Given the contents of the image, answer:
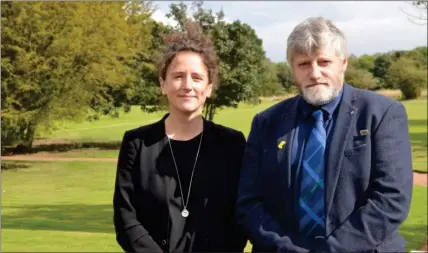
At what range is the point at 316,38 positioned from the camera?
2.37 m

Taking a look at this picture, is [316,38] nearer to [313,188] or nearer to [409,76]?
[313,188]

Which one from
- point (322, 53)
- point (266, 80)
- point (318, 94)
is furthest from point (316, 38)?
point (266, 80)

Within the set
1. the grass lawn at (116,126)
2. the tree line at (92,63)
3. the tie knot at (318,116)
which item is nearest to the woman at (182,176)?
the tie knot at (318,116)

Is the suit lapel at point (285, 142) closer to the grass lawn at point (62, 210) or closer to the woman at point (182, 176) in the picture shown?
the woman at point (182, 176)

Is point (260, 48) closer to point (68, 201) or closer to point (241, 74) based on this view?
point (241, 74)

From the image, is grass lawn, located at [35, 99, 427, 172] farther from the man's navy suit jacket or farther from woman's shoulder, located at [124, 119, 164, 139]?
the man's navy suit jacket

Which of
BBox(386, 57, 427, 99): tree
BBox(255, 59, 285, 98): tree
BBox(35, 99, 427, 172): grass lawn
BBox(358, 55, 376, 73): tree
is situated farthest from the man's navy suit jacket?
BBox(386, 57, 427, 99): tree

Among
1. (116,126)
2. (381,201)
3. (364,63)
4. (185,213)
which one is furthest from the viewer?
(116,126)

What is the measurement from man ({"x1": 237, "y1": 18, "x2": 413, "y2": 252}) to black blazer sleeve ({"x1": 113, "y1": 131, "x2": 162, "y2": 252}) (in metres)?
0.50

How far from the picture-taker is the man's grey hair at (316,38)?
2.36 meters

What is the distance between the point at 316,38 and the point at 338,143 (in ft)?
1.37

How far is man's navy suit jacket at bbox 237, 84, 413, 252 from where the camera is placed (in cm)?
233

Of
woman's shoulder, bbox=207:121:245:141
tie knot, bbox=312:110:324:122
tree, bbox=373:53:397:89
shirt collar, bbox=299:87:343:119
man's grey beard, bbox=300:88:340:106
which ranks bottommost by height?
tree, bbox=373:53:397:89

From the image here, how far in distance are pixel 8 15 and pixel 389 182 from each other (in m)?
13.3
